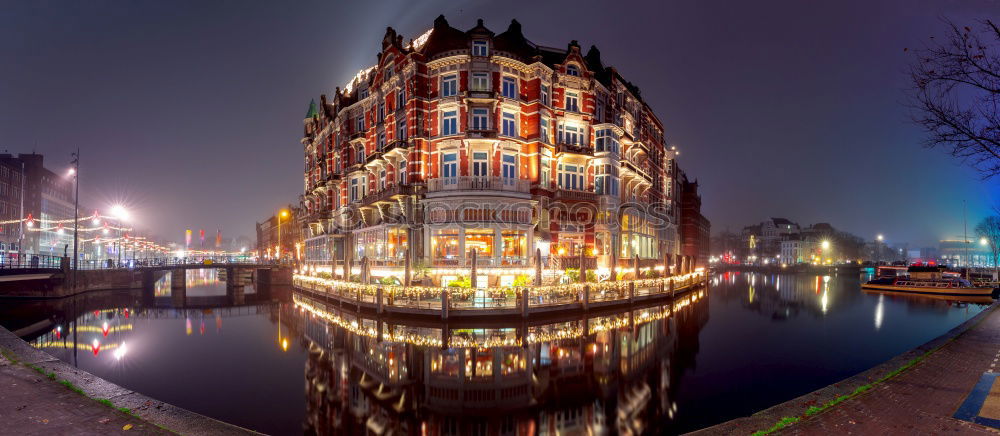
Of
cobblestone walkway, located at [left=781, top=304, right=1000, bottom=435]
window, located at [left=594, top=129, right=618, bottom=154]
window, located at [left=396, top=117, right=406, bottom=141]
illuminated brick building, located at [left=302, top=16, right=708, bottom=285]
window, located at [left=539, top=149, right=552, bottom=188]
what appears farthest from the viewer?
window, located at [left=594, top=129, right=618, bottom=154]

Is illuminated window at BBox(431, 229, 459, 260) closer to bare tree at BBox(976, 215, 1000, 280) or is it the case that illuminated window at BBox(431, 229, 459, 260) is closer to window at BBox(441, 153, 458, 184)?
window at BBox(441, 153, 458, 184)

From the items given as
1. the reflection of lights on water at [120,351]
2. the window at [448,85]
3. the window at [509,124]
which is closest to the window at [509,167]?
the window at [509,124]

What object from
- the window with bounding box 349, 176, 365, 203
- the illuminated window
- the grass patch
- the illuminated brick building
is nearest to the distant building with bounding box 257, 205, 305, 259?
the window with bounding box 349, 176, 365, 203

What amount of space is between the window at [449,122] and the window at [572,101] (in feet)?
34.5

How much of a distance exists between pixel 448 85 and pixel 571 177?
12.9 meters

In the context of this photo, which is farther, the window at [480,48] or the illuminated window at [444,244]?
the window at [480,48]

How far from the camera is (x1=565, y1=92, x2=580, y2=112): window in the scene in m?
37.8

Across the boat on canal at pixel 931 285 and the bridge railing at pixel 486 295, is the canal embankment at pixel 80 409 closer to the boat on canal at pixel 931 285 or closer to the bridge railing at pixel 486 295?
the bridge railing at pixel 486 295

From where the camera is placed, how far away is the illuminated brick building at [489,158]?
105ft

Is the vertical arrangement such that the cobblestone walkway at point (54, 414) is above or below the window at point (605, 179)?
below

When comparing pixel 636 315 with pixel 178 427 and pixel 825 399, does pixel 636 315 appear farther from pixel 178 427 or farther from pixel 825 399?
pixel 178 427

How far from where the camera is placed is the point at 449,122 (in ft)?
110

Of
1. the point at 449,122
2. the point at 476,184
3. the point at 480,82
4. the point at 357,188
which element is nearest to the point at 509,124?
the point at 480,82

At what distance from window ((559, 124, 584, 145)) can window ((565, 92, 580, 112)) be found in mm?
1585
